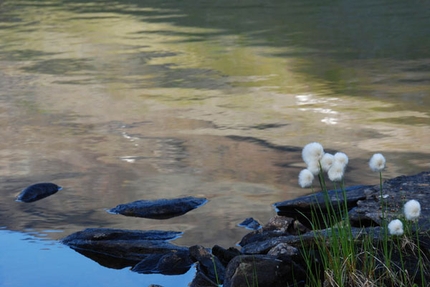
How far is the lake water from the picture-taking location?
6812mm

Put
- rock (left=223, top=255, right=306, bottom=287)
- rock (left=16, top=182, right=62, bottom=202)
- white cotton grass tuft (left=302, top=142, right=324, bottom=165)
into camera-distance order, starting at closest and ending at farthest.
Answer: white cotton grass tuft (left=302, top=142, right=324, bottom=165) → rock (left=223, top=255, right=306, bottom=287) → rock (left=16, top=182, right=62, bottom=202)

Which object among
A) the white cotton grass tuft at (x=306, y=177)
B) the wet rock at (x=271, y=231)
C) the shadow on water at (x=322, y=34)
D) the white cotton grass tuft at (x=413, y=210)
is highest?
the white cotton grass tuft at (x=306, y=177)

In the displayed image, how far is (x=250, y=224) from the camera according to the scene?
651cm

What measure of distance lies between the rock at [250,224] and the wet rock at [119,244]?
51 centimetres

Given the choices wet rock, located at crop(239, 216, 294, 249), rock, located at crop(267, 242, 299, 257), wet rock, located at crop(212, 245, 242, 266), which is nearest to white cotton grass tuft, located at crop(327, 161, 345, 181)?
rock, located at crop(267, 242, 299, 257)

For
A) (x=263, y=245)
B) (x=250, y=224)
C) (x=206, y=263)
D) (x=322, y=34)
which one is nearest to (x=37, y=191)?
(x=250, y=224)

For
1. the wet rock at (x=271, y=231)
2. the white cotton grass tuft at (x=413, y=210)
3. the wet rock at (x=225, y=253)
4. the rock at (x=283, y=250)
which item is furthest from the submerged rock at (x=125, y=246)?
the white cotton grass tuft at (x=413, y=210)

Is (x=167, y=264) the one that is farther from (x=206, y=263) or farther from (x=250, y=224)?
(x=250, y=224)

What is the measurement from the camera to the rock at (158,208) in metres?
6.92

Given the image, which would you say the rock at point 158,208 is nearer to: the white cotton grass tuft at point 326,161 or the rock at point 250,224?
the rock at point 250,224

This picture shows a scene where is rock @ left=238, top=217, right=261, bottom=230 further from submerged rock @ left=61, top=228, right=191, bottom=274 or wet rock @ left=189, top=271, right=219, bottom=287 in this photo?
wet rock @ left=189, top=271, right=219, bottom=287

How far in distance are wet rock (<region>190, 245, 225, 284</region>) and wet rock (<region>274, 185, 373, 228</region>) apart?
0.98m

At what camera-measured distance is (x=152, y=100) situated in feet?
37.9

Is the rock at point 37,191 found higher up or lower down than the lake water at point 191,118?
higher up
